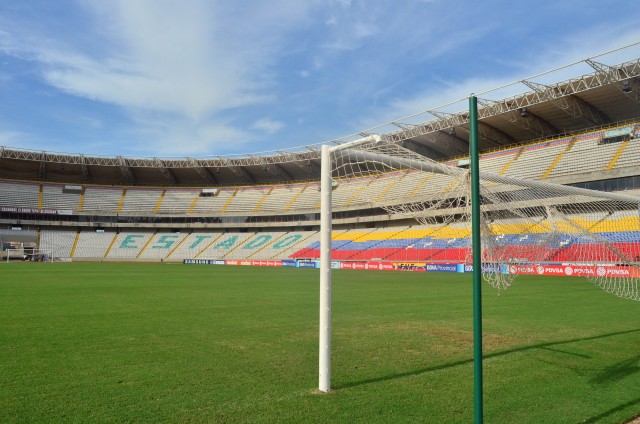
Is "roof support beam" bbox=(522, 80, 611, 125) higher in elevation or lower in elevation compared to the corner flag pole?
higher

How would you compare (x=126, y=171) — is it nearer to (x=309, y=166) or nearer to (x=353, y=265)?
(x=309, y=166)

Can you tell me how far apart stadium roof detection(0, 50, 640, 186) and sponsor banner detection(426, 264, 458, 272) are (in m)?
10.6

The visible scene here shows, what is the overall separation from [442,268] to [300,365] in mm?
31254

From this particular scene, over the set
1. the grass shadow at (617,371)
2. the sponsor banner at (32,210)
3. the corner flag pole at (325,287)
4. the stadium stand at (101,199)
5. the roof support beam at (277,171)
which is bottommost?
the grass shadow at (617,371)

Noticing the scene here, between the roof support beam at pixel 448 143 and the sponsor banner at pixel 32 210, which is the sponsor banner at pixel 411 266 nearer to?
the roof support beam at pixel 448 143

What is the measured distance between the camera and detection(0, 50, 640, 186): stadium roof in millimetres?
32562

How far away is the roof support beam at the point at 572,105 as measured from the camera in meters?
32.2

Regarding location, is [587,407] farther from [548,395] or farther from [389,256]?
[389,256]

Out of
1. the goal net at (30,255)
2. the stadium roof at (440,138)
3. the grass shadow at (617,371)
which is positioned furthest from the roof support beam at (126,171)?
the grass shadow at (617,371)

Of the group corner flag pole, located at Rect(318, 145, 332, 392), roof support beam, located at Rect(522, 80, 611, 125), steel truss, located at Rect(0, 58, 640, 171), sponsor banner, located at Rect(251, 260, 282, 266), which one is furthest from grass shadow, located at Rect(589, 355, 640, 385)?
sponsor banner, located at Rect(251, 260, 282, 266)

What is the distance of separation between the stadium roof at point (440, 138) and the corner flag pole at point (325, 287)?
1513 millimetres

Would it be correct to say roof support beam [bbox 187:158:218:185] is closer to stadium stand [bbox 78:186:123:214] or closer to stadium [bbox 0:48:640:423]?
stadium stand [bbox 78:186:123:214]

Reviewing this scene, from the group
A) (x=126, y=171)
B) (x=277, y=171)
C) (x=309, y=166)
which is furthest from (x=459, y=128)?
(x=126, y=171)

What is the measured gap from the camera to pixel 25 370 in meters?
5.80
